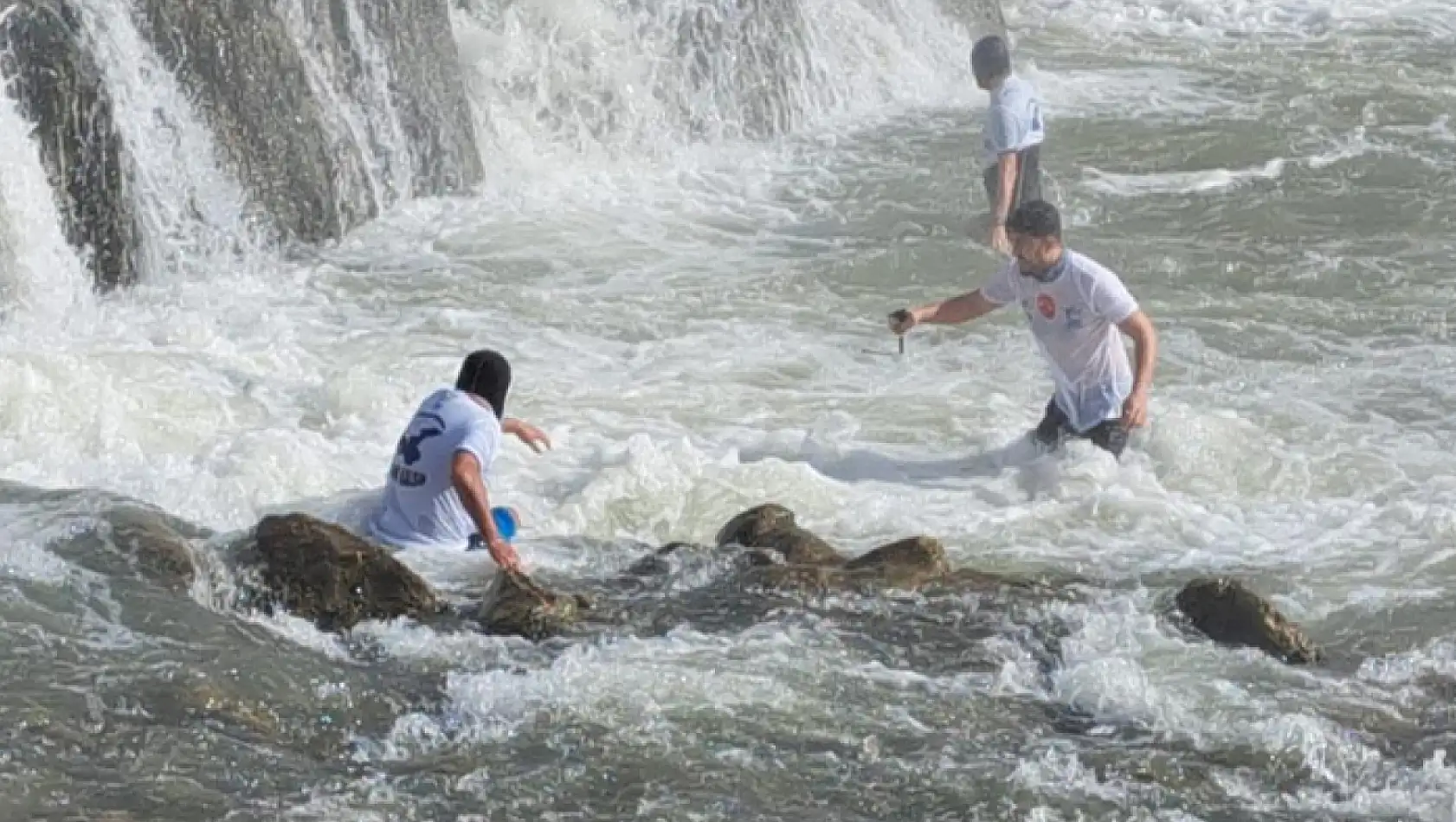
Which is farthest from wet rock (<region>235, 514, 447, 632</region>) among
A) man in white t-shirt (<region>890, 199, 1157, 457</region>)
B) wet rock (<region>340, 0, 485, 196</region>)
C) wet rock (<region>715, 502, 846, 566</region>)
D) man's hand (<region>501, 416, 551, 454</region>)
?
wet rock (<region>340, 0, 485, 196</region>)

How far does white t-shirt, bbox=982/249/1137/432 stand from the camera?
35.9ft

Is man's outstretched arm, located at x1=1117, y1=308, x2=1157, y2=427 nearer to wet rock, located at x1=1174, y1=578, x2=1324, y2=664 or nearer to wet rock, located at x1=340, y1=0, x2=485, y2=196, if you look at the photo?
wet rock, located at x1=1174, y1=578, x2=1324, y2=664

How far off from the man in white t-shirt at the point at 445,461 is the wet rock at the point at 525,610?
0.35m

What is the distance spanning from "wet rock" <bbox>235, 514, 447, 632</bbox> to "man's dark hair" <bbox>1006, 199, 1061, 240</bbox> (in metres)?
3.03

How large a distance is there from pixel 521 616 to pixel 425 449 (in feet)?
3.14

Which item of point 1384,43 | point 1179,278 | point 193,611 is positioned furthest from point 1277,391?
point 1384,43

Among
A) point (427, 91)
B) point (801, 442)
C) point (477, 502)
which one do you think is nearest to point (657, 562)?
point (477, 502)

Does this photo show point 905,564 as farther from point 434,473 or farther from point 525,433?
point 434,473

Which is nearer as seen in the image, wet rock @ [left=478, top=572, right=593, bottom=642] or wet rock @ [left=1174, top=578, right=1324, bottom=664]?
wet rock @ [left=478, top=572, right=593, bottom=642]

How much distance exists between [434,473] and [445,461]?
0.09 metres

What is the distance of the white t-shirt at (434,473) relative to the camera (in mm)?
9586

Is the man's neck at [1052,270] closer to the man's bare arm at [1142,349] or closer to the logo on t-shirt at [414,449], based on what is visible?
the man's bare arm at [1142,349]

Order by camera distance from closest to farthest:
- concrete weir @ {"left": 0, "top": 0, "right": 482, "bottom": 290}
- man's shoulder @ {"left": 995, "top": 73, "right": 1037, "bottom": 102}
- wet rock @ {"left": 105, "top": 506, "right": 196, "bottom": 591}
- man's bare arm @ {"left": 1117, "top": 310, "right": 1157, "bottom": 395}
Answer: wet rock @ {"left": 105, "top": 506, "right": 196, "bottom": 591} < man's bare arm @ {"left": 1117, "top": 310, "right": 1157, "bottom": 395} < man's shoulder @ {"left": 995, "top": 73, "right": 1037, "bottom": 102} < concrete weir @ {"left": 0, "top": 0, "right": 482, "bottom": 290}

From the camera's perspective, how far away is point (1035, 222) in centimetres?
1084
